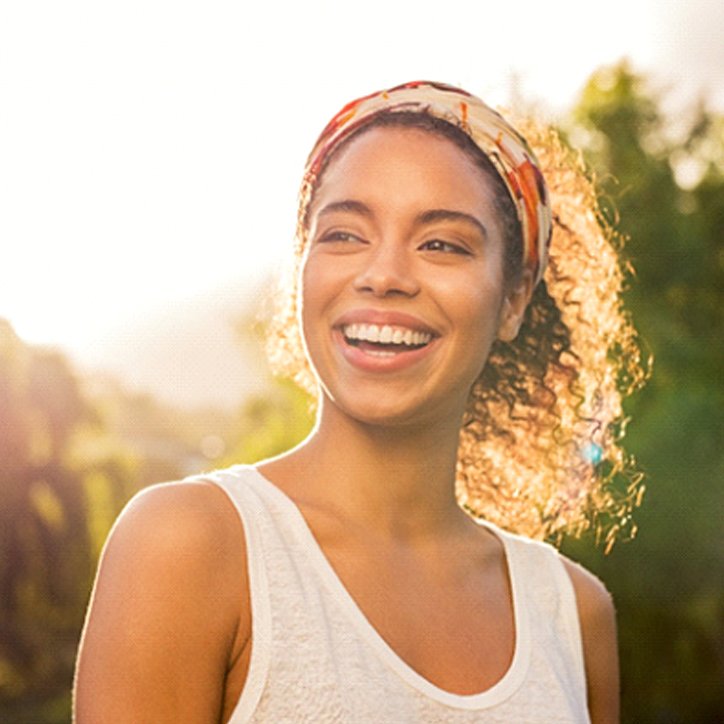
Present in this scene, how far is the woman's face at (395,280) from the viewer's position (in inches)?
99.9

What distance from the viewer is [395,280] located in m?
2.51

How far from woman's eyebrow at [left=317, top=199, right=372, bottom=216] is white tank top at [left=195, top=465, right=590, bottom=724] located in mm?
499

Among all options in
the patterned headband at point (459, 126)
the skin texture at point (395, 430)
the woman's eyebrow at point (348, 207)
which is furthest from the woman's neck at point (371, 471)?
the patterned headband at point (459, 126)

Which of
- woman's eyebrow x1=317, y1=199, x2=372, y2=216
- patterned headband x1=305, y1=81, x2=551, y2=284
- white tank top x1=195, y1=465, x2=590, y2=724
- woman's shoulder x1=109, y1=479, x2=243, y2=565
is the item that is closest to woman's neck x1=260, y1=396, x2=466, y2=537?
white tank top x1=195, y1=465, x2=590, y2=724

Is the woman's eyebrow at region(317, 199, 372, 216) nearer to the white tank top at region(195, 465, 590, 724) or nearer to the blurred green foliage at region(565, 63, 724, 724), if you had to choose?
the white tank top at region(195, 465, 590, 724)

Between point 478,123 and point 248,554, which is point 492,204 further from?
point 248,554

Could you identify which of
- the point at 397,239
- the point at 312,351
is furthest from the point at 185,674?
the point at 397,239

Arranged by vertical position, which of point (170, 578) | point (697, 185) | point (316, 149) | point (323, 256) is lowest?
point (170, 578)

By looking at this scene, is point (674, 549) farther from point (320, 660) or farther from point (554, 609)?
point (320, 660)

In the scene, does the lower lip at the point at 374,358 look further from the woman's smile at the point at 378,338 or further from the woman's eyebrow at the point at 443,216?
the woman's eyebrow at the point at 443,216

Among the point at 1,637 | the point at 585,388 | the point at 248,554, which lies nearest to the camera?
the point at 248,554

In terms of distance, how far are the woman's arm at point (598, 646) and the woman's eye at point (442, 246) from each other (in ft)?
2.55

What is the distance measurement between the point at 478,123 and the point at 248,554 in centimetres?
98

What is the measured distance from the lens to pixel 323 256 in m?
2.58
